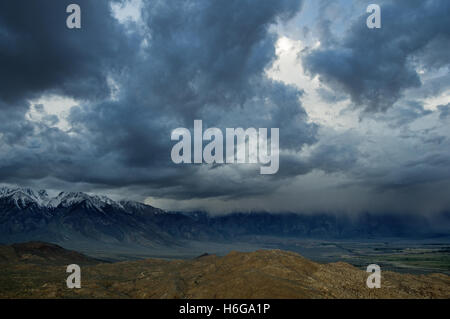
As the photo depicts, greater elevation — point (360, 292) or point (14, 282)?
point (360, 292)

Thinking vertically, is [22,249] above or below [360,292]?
below

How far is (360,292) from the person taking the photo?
5038 cm

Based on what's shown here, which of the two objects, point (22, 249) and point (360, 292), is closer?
point (360, 292)

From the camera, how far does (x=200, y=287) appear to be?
55562 mm
